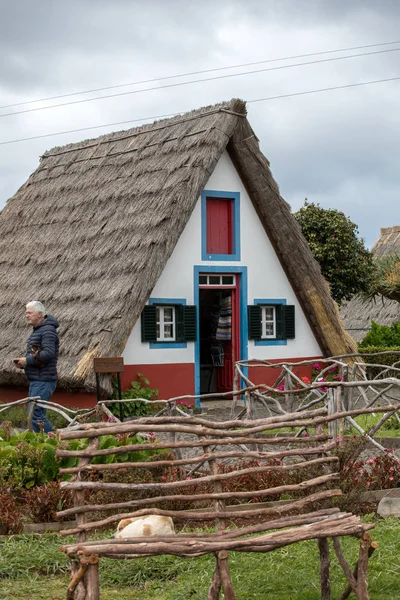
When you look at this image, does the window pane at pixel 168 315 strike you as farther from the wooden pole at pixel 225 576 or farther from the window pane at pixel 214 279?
the wooden pole at pixel 225 576

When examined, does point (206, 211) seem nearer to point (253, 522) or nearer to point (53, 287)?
point (53, 287)

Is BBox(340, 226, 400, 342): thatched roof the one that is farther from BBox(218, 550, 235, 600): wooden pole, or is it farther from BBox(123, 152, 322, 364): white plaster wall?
BBox(218, 550, 235, 600): wooden pole

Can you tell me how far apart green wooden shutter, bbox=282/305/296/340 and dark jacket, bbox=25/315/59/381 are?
7647mm

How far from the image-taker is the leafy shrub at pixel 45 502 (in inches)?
290

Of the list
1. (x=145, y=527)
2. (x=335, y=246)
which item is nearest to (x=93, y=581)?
(x=145, y=527)

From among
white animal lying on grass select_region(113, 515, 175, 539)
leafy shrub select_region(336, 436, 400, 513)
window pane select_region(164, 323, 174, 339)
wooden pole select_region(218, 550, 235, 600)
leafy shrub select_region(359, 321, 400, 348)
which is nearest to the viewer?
wooden pole select_region(218, 550, 235, 600)

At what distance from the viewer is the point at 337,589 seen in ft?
18.7

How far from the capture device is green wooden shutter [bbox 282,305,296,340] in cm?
1866

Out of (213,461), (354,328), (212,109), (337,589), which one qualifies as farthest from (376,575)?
(354,328)

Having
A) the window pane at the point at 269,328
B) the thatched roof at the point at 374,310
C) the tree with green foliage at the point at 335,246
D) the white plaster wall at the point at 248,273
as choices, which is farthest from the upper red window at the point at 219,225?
the thatched roof at the point at 374,310

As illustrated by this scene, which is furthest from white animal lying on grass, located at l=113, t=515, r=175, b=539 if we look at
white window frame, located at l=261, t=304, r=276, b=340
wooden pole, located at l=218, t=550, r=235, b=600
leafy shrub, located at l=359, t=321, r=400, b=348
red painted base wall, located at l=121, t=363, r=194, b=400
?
leafy shrub, located at l=359, t=321, r=400, b=348

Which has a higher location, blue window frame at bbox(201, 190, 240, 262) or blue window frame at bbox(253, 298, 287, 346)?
blue window frame at bbox(201, 190, 240, 262)

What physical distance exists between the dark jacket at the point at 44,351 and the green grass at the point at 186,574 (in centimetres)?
492

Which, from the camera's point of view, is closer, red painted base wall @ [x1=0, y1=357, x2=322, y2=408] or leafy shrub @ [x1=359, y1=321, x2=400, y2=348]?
red painted base wall @ [x1=0, y1=357, x2=322, y2=408]
